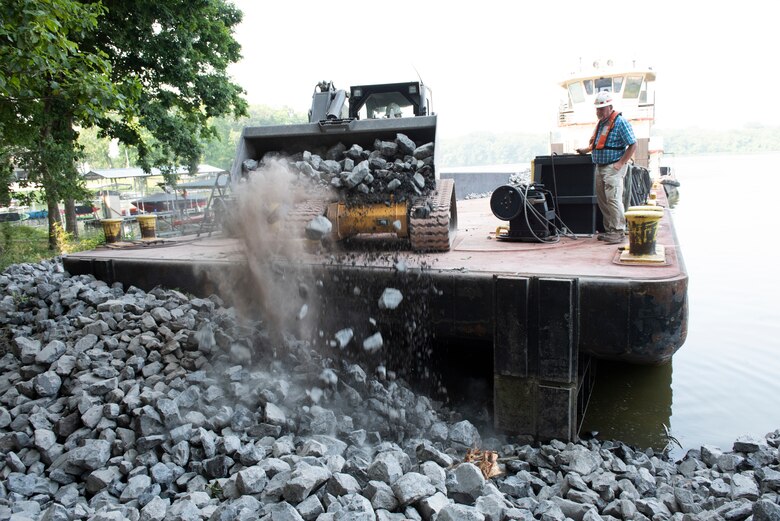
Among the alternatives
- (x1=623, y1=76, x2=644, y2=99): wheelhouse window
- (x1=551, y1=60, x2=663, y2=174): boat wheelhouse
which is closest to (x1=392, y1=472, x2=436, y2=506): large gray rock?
(x1=551, y1=60, x2=663, y2=174): boat wheelhouse

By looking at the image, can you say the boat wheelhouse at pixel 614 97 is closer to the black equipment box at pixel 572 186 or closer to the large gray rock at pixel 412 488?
the black equipment box at pixel 572 186

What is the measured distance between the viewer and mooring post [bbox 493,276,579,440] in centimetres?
391

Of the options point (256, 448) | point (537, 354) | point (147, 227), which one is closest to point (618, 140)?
point (537, 354)

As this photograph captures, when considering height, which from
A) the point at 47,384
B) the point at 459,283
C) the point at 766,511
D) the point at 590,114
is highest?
the point at 590,114

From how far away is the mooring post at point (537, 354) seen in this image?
3.91 m

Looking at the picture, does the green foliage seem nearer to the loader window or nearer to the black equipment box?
the loader window

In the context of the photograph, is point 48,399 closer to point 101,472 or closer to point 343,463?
point 101,472

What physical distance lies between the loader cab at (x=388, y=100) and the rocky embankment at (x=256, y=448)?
3.56 metres

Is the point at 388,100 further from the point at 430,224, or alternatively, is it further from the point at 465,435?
the point at 465,435

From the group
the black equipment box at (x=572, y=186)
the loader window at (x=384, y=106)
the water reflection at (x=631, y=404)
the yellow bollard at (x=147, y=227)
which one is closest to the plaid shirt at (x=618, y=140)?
the black equipment box at (x=572, y=186)

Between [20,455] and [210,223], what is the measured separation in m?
4.84

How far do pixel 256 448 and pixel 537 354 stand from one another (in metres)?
2.01

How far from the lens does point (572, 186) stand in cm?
635

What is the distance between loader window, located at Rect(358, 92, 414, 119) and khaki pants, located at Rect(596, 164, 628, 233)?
2769 mm
